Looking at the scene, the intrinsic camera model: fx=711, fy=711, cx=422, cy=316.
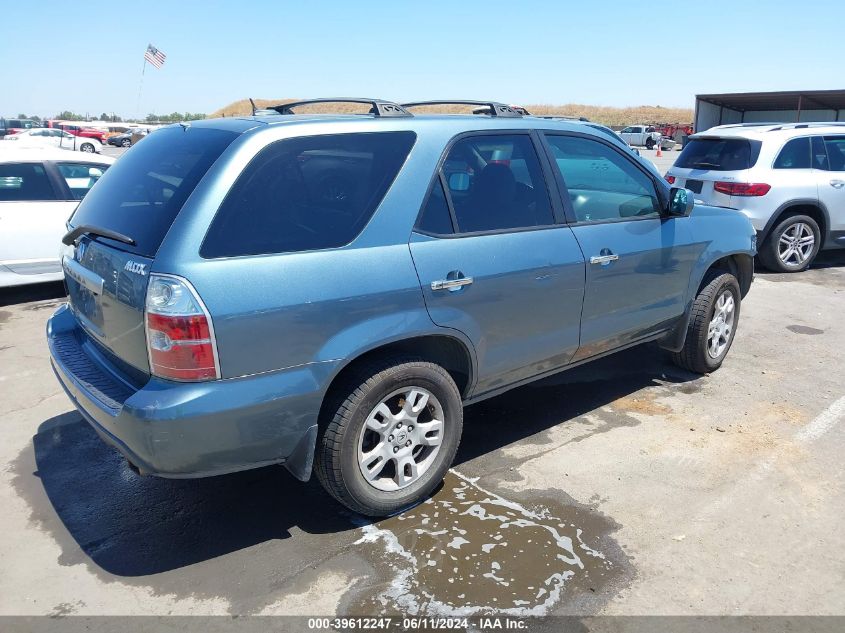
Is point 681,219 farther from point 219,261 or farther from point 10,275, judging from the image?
point 10,275

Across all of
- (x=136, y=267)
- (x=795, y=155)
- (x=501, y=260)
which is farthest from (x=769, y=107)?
(x=136, y=267)

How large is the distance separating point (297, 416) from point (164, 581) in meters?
0.90

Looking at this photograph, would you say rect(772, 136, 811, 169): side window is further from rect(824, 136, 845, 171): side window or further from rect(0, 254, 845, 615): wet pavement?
rect(0, 254, 845, 615): wet pavement

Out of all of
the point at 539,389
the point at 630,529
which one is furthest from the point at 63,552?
the point at 539,389

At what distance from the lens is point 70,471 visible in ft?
13.0

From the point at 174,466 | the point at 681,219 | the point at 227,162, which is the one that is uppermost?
the point at 227,162

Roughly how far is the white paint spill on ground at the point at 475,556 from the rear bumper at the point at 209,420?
0.61 metres

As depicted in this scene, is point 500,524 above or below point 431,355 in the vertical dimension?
below

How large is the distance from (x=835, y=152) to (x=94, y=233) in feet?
28.8

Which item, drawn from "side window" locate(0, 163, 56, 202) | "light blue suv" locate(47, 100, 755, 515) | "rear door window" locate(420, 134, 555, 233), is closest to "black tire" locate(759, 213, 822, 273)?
"light blue suv" locate(47, 100, 755, 515)

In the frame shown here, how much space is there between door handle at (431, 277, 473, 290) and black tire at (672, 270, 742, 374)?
234 centimetres

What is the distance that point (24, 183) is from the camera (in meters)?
7.32

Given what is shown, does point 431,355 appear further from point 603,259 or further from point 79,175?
point 79,175

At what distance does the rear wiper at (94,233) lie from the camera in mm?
3036
